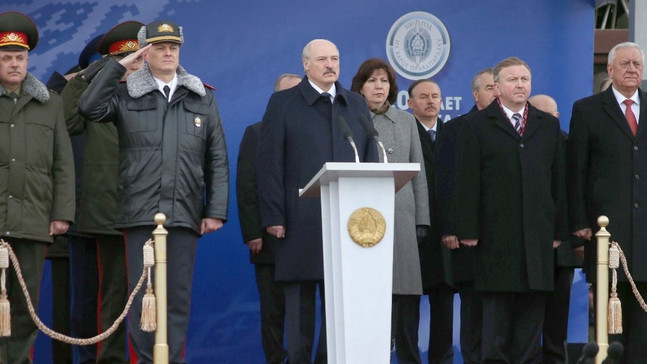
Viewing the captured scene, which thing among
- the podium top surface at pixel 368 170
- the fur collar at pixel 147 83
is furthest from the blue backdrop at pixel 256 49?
the podium top surface at pixel 368 170

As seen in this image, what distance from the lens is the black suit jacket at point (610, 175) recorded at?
799 cm

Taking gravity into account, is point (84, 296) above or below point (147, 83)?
below

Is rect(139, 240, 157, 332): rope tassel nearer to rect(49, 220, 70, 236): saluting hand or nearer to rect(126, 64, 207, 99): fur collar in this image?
rect(49, 220, 70, 236): saluting hand

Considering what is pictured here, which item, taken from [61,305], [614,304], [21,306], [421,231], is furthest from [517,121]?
[61,305]

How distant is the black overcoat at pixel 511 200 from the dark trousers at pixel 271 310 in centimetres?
147

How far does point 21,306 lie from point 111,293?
0.91 m

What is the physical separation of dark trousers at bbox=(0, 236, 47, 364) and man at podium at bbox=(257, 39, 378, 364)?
4.42 ft

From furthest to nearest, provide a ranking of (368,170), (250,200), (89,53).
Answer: (89,53)
(250,200)
(368,170)

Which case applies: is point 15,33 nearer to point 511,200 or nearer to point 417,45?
point 511,200

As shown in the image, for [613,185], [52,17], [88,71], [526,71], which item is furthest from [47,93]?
[613,185]

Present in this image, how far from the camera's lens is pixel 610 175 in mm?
8062

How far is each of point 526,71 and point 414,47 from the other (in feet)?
7.27

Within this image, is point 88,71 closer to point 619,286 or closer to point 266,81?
point 266,81

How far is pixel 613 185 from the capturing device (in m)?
8.04
